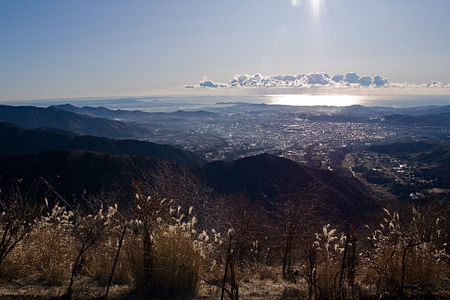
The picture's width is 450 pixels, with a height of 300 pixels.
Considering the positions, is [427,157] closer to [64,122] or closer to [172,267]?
[172,267]

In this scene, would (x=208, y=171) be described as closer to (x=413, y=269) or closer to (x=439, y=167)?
(x=413, y=269)

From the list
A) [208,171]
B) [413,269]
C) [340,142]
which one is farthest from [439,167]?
[413,269]

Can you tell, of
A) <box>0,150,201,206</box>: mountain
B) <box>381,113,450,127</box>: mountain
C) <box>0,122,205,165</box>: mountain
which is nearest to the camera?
<box>0,150,201,206</box>: mountain

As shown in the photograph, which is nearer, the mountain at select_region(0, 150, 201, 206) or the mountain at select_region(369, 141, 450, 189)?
the mountain at select_region(0, 150, 201, 206)

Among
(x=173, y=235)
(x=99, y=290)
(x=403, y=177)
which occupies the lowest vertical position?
(x=403, y=177)

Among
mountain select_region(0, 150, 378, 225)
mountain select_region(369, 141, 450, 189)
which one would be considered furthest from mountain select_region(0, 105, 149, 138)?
mountain select_region(369, 141, 450, 189)

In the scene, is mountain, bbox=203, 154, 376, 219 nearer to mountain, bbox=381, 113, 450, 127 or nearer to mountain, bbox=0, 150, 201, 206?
mountain, bbox=0, 150, 201, 206

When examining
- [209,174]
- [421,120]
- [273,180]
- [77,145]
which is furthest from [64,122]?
[421,120]
